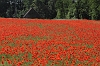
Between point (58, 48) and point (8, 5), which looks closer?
point (58, 48)

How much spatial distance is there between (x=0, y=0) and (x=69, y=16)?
33.6 m

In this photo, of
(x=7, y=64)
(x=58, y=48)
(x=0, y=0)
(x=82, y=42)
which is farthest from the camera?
(x=0, y=0)

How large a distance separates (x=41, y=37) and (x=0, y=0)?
86.3 m

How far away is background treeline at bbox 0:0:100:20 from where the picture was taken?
73250mm

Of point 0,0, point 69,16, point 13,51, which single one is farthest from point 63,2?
point 13,51

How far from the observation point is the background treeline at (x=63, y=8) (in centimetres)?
7325

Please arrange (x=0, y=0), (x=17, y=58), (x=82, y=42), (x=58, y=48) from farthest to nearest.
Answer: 1. (x=0, y=0)
2. (x=82, y=42)
3. (x=58, y=48)
4. (x=17, y=58)

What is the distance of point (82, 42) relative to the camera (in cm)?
1936

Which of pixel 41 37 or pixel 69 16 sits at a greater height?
pixel 41 37

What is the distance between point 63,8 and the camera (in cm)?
8950

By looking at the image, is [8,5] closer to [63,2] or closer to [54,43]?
[63,2]

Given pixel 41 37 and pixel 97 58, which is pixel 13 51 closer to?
pixel 97 58

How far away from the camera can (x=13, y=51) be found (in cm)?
1468

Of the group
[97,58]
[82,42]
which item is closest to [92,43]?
[82,42]
